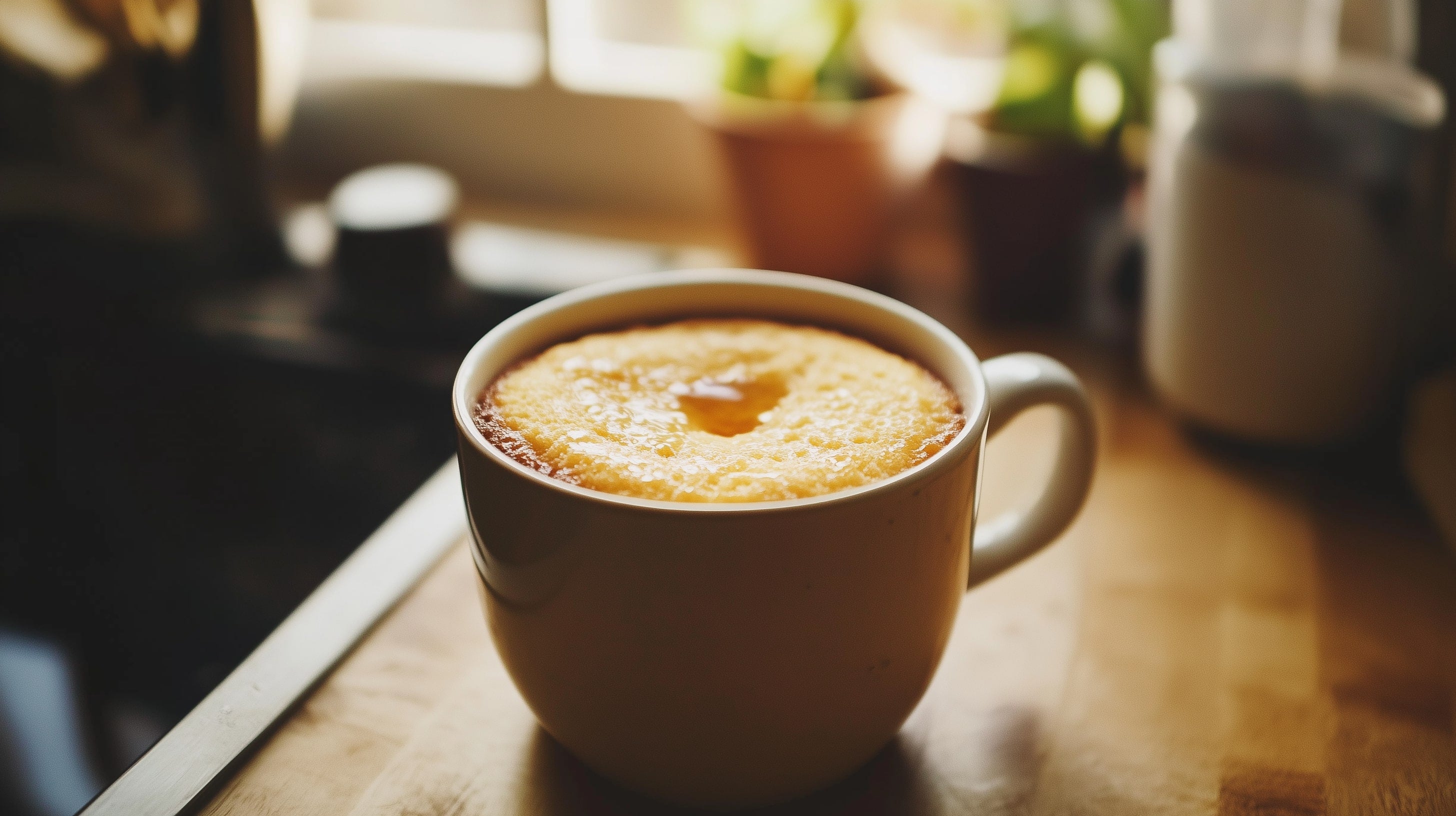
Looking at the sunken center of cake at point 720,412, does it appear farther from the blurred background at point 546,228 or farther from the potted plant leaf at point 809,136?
the potted plant leaf at point 809,136

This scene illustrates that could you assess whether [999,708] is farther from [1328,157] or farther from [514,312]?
[514,312]

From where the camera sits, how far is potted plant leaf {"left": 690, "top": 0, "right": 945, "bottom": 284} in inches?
31.5

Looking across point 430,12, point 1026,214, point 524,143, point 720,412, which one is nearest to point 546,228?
point 524,143

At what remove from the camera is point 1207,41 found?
659 millimetres

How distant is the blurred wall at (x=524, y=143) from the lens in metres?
0.98

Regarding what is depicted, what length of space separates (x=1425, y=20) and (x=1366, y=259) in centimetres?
15

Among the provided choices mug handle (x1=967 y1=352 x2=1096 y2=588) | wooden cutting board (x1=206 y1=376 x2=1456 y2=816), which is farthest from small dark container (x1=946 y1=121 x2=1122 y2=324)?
mug handle (x1=967 y1=352 x2=1096 y2=588)

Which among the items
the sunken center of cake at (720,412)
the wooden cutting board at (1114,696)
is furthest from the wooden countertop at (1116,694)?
the sunken center of cake at (720,412)

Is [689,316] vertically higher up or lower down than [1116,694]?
higher up

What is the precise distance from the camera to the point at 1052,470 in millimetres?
488

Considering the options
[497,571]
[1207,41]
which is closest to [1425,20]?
[1207,41]

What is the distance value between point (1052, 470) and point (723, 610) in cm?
21

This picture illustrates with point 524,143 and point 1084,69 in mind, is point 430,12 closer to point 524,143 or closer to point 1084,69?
point 524,143

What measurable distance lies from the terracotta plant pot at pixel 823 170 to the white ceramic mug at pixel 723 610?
40 centimetres
